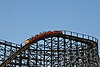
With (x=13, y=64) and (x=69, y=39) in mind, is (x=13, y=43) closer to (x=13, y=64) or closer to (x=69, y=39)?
(x=13, y=64)

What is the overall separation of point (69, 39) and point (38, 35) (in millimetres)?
3943

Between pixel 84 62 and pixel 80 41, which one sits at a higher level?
pixel 80 41

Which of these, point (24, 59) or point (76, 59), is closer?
point (76, 59)

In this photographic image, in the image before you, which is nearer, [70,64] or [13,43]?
[70,64]

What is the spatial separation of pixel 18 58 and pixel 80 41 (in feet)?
25.2

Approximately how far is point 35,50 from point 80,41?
6.18 metres

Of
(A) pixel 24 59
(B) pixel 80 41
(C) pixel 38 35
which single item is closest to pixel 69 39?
(B) pixel 80 41

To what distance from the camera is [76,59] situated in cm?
3366

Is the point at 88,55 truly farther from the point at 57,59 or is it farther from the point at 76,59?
the point at 57,59

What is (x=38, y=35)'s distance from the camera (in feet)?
116

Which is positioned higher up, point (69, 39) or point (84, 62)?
point (69, 39)

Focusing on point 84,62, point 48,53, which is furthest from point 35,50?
point 84,62

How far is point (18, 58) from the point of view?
3491 centimetres

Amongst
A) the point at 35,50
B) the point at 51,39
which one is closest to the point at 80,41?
the point at 51,39
